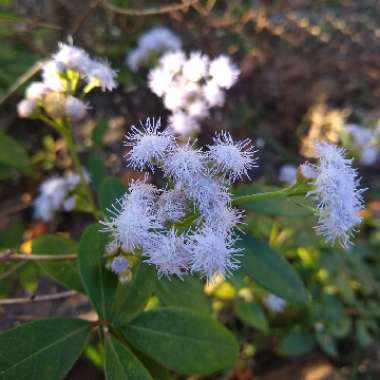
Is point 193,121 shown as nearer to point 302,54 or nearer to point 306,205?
point 306,205

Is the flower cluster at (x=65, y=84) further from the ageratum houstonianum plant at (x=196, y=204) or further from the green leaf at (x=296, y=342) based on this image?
the green leaf at (x=296, y=342)

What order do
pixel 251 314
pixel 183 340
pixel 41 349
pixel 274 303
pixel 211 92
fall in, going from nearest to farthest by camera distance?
pixel 41 349
pixel 183 340
pixel 211 92
pixel 251 314
pixel 274 303

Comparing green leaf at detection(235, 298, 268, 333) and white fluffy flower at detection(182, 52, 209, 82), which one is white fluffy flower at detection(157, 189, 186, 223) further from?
green leaf at detection(235, 298, 268, 333)

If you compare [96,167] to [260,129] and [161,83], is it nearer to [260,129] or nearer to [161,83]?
[161,83]

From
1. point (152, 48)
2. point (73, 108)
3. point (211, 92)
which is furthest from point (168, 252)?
point (152, 48)

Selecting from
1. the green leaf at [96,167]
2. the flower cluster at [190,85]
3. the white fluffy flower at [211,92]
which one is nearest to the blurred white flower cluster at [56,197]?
the green leaf at [96,167]

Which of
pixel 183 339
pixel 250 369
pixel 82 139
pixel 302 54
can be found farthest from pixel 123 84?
pixel 183 339
